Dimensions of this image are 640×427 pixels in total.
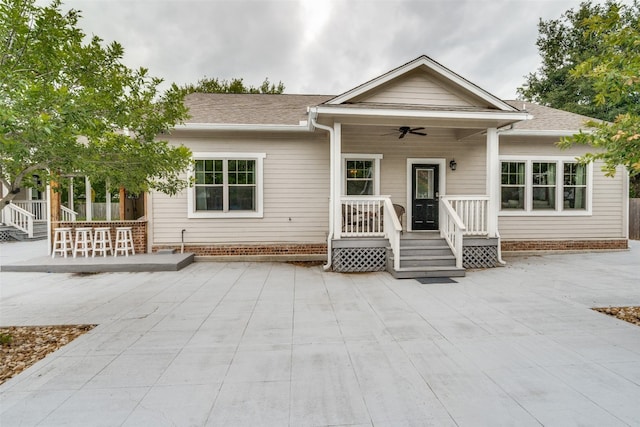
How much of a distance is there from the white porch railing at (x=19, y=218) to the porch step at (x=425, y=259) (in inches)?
582

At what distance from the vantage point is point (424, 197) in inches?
360

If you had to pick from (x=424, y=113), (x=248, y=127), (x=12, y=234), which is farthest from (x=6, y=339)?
(x=12, y=234)

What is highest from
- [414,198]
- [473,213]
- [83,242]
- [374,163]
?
[374,163]

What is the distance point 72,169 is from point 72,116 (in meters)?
0.96

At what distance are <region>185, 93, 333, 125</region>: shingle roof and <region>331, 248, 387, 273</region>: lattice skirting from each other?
3811 mm

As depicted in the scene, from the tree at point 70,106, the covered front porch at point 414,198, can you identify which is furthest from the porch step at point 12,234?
the covered front porch at point 414,198

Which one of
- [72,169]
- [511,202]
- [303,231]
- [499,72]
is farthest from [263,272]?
[499,72]

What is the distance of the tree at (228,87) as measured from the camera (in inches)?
901

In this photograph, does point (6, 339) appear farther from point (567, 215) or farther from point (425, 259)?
point (567, 215)

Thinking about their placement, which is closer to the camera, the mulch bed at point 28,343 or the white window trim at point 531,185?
the mulch bed at point 28,343

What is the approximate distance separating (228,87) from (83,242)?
18319 mm

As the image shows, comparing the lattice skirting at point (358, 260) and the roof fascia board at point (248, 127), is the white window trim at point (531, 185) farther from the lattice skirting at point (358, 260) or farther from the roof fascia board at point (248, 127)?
the roof fascia board at point (248, 127)

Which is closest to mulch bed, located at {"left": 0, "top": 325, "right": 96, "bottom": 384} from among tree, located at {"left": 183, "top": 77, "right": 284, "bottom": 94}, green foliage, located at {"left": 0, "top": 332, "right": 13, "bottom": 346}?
green foliage, located at {"left": 0, "top": 332, "right": 13, "bottom": 346}

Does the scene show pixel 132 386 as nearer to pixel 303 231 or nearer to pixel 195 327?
pixel 195 327
